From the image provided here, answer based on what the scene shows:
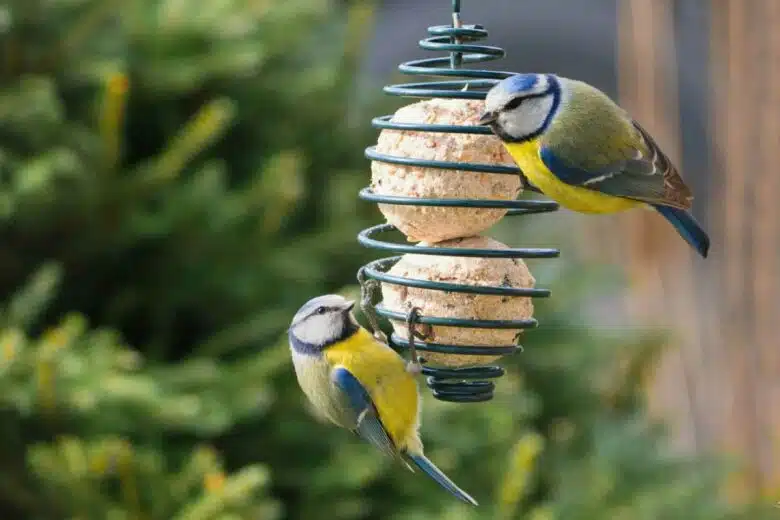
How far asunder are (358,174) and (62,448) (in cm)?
124

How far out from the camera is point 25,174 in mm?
2775

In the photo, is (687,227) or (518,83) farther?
(687,227)

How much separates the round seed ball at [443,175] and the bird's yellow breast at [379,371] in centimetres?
25

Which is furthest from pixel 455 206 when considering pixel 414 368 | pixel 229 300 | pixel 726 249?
pixel 726 249

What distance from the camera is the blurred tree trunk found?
3.95m

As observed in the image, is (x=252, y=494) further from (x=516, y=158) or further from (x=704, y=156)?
(x=704, y=156)

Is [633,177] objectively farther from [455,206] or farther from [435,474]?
[435,474]

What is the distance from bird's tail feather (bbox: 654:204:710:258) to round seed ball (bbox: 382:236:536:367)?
269 mm

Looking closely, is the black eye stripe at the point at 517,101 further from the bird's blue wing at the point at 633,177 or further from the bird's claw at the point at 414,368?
the bird's claw at the point at 414,368

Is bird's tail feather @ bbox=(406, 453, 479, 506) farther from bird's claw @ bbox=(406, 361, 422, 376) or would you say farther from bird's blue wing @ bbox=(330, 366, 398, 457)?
bird's claw @ bbox=(406, 361, 422, 376)

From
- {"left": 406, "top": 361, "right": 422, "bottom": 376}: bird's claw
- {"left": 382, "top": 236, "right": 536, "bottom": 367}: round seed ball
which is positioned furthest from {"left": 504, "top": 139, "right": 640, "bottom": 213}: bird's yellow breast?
{"left": 406, "top": 361, "right": 422, "bottom": 376}: bird's claw

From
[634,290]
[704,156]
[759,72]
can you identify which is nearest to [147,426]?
[634,290]

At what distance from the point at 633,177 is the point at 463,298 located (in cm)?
36

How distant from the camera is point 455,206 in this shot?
5.89ft
